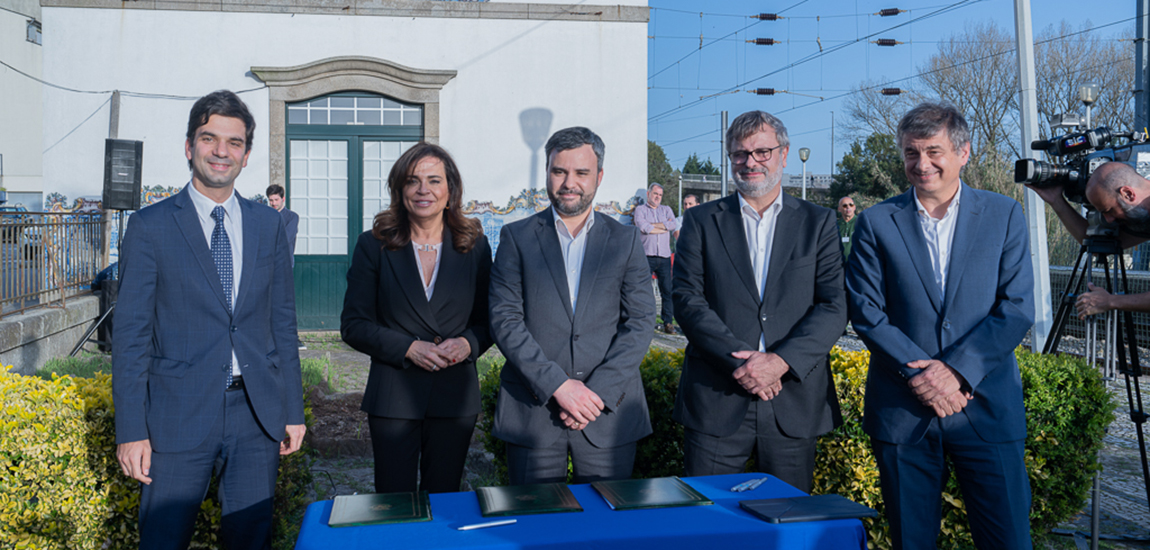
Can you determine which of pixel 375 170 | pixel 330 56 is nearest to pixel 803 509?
pixel 375 170

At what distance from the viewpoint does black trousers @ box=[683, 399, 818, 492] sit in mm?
2891

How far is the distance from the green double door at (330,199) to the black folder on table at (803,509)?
980 centimetres

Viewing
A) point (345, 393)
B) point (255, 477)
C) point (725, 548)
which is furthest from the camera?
point (345, 393)

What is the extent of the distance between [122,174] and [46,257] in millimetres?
1240

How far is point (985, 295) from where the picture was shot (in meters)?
2.74

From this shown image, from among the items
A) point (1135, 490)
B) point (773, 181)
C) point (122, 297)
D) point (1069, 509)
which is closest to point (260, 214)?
point (122, 297)

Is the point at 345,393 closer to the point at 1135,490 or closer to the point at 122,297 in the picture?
the point at 122,297

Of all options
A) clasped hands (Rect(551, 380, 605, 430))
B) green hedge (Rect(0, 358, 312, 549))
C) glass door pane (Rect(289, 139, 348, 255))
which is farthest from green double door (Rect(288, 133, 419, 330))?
clasped hands (Rect(551, 380, 605, 430))

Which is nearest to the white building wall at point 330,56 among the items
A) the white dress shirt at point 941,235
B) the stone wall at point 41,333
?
the stone wall at point 41,333

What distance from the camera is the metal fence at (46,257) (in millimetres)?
7430

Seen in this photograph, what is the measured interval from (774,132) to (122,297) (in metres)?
2.47

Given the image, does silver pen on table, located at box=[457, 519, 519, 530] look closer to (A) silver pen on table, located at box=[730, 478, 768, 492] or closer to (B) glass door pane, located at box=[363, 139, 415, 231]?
(A) silver pen on table, located at box=[730, 478, 768, 492]

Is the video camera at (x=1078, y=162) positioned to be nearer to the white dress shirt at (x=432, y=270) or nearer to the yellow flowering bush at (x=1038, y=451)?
the yellow flowering bush at (x=1038, y=451)

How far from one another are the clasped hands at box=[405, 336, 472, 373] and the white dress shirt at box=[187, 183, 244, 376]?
26.8 inches
